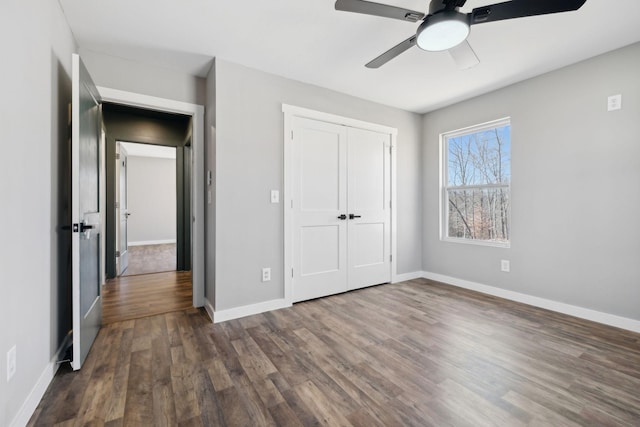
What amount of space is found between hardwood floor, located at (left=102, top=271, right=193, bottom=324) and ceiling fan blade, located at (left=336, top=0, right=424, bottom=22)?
3040mm

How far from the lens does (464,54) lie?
196 cm

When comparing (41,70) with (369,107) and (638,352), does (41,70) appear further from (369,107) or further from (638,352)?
(638,352)

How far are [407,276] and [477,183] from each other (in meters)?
1.58

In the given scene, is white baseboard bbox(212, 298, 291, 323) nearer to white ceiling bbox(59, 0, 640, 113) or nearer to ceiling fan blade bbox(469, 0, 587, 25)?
white ceiling bbox(59, 0, 640, 113)

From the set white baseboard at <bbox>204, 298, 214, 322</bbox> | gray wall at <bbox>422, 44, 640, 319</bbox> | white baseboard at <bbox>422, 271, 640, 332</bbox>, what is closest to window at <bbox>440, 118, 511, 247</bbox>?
gray wall at <bbox>422, 44, 640, 319</bbox>

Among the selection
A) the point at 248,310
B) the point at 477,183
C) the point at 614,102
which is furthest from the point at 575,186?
the point at 248,310

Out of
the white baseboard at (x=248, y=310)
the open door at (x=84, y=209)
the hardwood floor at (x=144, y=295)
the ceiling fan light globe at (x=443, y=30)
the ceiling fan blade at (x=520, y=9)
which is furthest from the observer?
the hardwood floor at (x=144, y=295)

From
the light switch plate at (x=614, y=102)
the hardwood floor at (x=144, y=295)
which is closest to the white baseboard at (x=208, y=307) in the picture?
the hardwood floor at (x=144, y=295)

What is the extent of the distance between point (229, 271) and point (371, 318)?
56.7 inches

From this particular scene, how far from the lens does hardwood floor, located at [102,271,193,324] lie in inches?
113

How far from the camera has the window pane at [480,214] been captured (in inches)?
134

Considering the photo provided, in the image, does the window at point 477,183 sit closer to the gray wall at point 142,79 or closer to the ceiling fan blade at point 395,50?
the ceiling fan blade at point 395,50

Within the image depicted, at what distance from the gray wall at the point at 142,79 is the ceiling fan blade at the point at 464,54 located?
7.96ft

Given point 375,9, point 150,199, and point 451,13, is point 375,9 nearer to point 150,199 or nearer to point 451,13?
point 451,13
